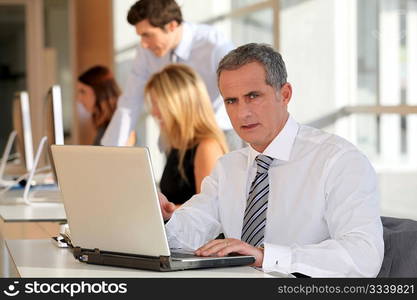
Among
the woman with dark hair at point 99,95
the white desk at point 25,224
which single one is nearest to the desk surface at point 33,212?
the white desk at point 25,224

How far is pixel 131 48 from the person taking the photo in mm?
10594

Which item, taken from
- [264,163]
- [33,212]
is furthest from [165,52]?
[264,163]

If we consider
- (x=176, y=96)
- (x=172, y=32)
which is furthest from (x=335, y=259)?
(x=172, y=32)

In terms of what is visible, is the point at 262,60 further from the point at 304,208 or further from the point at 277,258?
the point at 277,258

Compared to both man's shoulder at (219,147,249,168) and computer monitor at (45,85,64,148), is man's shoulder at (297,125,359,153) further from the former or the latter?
computer monitor at (45,85,64,148)

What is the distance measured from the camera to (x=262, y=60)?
9.12 feet

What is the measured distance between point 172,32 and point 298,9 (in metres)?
0.89

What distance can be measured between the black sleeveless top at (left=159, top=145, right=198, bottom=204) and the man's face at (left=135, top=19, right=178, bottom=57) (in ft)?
3.13

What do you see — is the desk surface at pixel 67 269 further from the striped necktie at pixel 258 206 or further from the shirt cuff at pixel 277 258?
the striped necktie at pixel 258 206

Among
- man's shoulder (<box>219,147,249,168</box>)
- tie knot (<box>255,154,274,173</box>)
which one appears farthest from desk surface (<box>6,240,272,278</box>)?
man's shoulder (<box>219,147,249,168</box>)

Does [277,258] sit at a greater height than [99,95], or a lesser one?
lesser

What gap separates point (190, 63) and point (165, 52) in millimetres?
166

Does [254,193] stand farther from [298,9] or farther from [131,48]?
[131,48]

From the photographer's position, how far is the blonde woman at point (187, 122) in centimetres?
426
